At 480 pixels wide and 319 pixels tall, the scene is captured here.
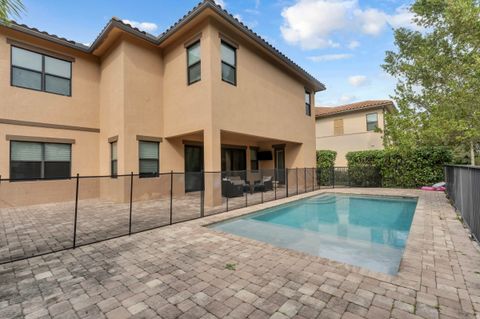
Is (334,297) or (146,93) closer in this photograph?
(334,297)

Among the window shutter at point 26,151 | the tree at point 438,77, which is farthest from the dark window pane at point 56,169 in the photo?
the tree at point 438,77

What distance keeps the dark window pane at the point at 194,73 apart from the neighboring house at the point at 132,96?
0.04 metres

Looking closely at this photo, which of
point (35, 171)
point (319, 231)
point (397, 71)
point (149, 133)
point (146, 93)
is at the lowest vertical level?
point (319, 231)

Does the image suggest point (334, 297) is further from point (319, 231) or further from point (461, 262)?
point (319, 231)

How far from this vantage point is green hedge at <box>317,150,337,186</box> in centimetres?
1603

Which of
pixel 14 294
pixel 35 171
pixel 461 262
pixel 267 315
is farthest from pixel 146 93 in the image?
pixel 461 262

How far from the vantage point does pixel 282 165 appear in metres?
16.3

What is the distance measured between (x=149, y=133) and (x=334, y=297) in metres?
9.64

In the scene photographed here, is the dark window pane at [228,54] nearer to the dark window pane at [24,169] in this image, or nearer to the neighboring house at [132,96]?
the neighboring house at [132,96]

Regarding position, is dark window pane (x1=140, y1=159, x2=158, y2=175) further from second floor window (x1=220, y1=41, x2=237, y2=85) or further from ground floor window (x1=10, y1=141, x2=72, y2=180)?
second floor window (x1=220, y1=41, x2=237, y2=85)

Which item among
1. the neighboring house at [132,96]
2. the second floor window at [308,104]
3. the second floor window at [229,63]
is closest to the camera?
the neighboring house at [132,96]

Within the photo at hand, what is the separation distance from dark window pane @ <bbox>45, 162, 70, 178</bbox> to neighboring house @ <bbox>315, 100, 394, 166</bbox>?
1916cm

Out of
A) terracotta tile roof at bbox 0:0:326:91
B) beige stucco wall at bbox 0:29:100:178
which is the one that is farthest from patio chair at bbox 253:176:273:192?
beige stucco wall at bbox 0:29:100:178

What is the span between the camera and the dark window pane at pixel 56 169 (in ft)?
32.8
